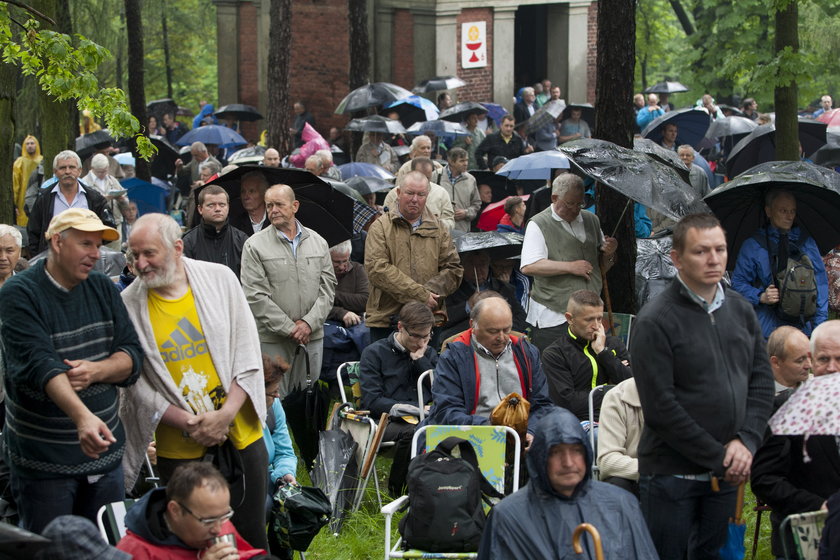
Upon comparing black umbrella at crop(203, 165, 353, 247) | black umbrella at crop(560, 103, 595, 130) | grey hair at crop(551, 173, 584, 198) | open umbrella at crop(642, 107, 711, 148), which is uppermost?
black umbrella at crop(560, 103, 595, 130)

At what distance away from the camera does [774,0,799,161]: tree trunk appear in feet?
45.5

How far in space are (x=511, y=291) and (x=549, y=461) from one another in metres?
5.69

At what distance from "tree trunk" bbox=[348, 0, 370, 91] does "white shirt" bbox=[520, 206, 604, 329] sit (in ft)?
51.2

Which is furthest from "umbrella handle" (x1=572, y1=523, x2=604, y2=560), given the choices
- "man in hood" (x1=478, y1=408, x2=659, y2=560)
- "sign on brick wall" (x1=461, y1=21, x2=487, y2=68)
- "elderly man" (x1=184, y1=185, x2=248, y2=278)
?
"sign on brick wall" (x1=461, y1=21, x2=487, y2=68)

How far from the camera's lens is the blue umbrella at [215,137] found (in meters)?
25.8

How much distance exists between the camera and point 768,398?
5.63 m

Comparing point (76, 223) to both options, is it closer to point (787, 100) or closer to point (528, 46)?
point (787, 100)

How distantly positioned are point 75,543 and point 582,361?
4.53 m

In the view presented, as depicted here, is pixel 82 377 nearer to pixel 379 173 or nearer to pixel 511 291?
pixel 511 291

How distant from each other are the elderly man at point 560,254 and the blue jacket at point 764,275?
96 cm

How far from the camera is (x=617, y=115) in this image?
1090 centimetres

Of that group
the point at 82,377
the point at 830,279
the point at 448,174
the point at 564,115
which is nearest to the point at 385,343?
the point at 82,377

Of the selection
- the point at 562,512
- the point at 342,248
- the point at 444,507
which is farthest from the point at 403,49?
Result: the point at 562,512

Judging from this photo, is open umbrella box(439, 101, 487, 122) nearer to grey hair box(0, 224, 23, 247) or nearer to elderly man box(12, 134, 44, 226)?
elderly man box(12, 134, 44, 226)
